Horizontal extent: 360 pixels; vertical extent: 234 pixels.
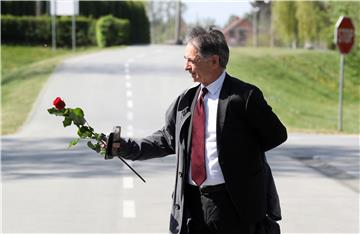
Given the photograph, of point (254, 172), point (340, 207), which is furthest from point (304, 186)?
point (254, 172)

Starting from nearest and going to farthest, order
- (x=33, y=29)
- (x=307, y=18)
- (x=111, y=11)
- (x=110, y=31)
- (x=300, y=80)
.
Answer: (x=300, y=80) → (x=33, y=29) → (x=110, y=31) → (x=111, y=11) → (x=307, y=18)

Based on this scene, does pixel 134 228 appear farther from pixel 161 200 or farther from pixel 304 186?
pixel 304 186

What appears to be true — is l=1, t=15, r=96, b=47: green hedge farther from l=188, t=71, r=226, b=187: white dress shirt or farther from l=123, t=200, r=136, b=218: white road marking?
l=188, t=71, r=226, b=187: white dress shirt

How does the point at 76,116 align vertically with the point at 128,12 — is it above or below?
below

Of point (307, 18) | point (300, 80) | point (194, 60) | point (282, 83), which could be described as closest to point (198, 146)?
point (194, 60)

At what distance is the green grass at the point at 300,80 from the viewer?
3100cm

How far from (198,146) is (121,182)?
23.4ft

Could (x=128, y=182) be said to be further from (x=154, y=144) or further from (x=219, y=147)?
(x=219, y=147)

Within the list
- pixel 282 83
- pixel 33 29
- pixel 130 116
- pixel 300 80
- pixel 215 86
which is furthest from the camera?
pixel 33 29

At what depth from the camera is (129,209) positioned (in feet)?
30.8

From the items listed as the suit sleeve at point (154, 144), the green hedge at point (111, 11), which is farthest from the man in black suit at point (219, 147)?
the green hedge at point (111, 11)

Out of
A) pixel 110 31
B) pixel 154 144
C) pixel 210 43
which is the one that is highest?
pixel 210 43

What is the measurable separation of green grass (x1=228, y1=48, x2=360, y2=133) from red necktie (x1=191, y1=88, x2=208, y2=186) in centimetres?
2072

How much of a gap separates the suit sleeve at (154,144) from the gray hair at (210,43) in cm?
38
